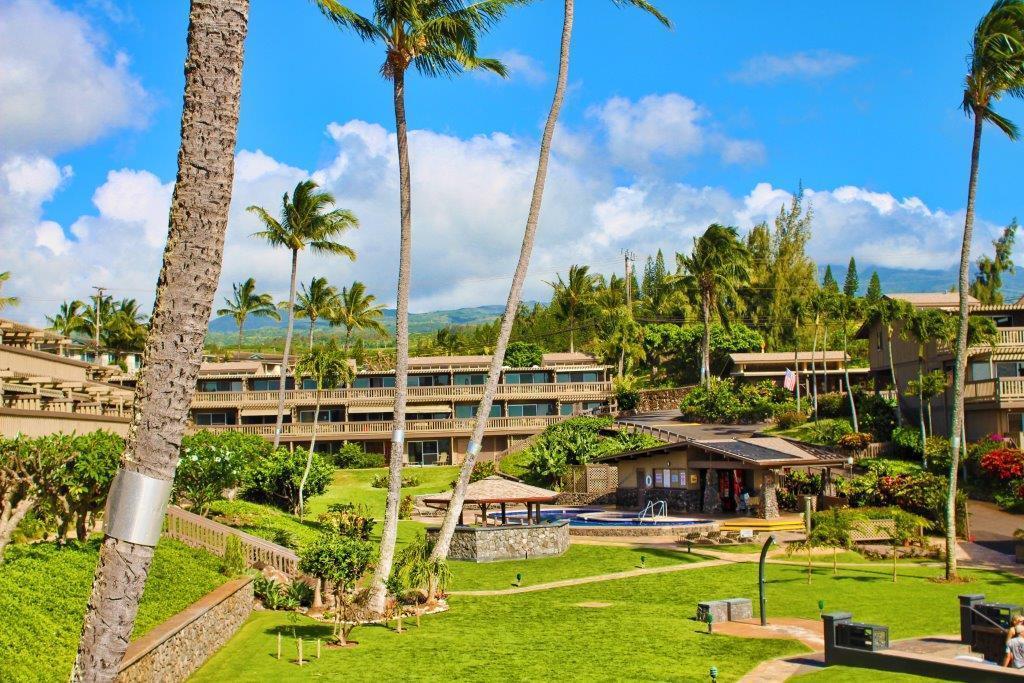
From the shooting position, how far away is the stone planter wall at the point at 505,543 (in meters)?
35.7

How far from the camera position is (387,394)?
70.2 metres

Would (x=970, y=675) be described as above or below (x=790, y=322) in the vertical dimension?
below

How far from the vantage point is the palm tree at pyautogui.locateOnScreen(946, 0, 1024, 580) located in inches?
1120

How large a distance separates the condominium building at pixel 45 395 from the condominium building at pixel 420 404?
2373 cm

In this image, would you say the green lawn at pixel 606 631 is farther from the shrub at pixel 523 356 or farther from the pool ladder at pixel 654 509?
the shrub at pixel 523 356

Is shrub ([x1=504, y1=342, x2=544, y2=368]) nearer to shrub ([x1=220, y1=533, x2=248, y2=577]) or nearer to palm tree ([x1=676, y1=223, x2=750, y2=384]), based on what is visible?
palm tree ([x1=676, y1=223, x2=750, y2=384])

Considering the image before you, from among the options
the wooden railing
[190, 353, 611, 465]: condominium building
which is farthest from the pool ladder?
the wooden railing

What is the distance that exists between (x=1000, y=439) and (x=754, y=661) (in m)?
31.6

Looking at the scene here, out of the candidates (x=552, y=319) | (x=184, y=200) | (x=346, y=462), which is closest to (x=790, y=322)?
(x=552, y=319)

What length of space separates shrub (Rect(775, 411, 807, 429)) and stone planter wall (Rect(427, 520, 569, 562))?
92.6ft

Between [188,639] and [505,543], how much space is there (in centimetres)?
1832

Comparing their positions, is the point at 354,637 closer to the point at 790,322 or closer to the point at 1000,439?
the point at 1000,439

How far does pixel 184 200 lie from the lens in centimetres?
870

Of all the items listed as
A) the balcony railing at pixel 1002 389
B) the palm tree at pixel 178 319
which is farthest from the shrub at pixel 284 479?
the palm tree at pixel 178 319
